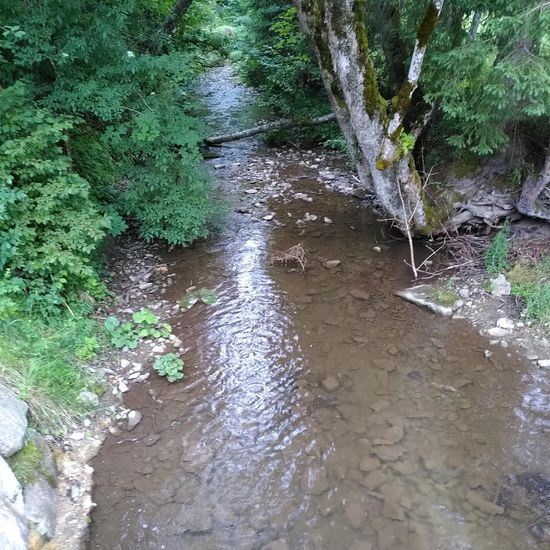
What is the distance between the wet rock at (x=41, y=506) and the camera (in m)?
3.46

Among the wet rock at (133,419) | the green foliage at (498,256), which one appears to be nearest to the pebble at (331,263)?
the green foliage at (498,256)

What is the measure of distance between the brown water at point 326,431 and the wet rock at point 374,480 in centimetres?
1

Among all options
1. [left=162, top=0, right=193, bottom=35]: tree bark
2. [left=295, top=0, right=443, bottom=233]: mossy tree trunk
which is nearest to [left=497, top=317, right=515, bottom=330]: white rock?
[left=295, top=0, right=443, bottom=233]: mossy tree trunk

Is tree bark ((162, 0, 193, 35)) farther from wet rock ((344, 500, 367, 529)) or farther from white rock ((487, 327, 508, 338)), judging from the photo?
wet rock ((344, 500, 367, 529))

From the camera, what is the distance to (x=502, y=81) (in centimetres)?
518

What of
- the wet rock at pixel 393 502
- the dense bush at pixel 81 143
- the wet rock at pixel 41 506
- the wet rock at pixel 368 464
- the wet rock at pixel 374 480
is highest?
the dense bush at pixel 81 143

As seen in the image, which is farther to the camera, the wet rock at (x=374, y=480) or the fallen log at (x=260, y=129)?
the fallen log at (x=260, y=129)

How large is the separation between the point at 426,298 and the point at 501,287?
3.31ft

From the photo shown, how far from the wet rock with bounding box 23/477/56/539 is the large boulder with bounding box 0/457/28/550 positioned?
0.10m

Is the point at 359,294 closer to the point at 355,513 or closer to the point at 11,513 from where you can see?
the point at 355,513

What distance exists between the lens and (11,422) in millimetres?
3770

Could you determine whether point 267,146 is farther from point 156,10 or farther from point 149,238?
point 149,238

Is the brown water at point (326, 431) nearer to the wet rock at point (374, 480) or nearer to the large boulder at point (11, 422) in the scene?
the wet rock at point (374, 480)

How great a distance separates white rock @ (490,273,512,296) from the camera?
240 inches
